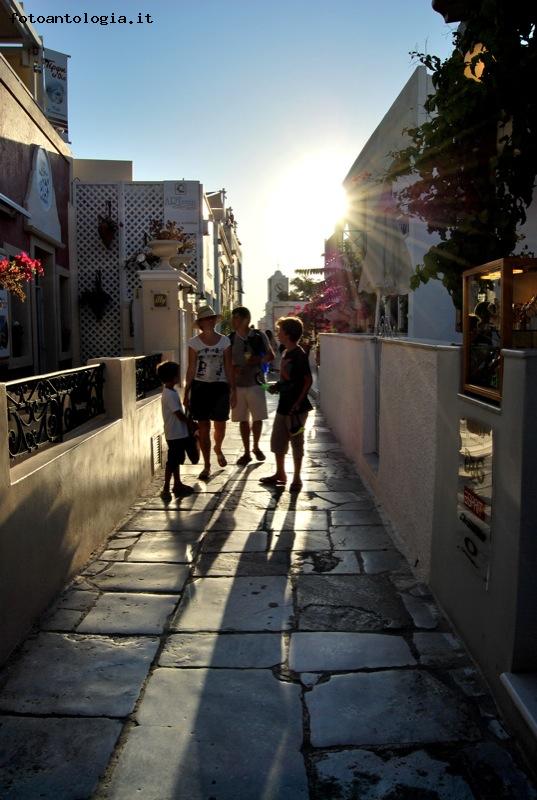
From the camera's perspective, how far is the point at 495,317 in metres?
3.01

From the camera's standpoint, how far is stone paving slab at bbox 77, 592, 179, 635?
346cm

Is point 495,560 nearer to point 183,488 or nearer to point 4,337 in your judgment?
point 183,488

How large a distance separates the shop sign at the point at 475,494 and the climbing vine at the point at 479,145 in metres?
1.88

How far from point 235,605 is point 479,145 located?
330 centimetres

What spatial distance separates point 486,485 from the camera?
287 cm

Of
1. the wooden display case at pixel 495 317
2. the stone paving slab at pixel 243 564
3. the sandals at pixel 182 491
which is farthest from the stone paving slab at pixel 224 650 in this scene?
the sandals at pixel 182 491

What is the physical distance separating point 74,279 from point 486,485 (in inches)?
537

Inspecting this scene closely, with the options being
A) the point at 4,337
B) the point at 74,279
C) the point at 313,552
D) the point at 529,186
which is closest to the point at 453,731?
the point at 313,552

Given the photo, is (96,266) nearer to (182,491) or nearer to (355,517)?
(182,491)

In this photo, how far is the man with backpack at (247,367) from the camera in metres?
7.39

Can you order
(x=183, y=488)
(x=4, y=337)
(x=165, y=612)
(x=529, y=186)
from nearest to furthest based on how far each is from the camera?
1. (x=165, y=612)
2. (x=529, y=186)
3. (x=183, y=488)
4. (x=4, y=337)

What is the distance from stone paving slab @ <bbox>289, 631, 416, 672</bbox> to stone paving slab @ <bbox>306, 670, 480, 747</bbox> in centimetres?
9

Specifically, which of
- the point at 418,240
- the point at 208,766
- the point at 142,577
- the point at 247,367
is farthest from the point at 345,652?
the point at 418,240

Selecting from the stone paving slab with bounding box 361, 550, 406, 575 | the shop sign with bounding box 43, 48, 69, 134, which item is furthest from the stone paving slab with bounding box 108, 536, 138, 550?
the shop sign with bounding box 43, 48, 69, 134
